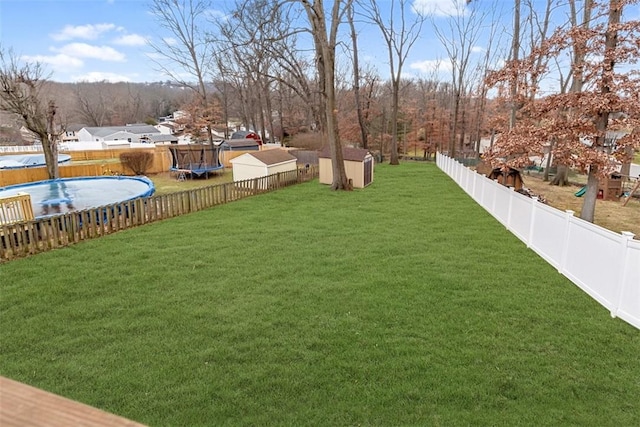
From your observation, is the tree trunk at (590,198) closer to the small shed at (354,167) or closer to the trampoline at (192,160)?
the small shed at (354,167)

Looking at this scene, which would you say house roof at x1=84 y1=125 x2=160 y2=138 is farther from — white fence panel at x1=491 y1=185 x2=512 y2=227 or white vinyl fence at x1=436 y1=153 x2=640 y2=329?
white vinyl fence at x1=436 y1=153 x2=640 y2=329

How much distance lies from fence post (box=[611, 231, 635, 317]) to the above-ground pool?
12634 millimetres

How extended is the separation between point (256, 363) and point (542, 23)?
25.5m

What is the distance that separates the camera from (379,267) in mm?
6777

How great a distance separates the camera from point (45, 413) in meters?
0.80

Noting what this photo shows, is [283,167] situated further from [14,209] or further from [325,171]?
[14,209]

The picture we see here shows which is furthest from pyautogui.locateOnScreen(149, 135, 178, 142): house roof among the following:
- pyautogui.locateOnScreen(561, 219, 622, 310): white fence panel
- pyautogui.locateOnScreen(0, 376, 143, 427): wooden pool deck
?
pyautogui.locateOnScreen(0, 376, 143, 427): wooden pool deck

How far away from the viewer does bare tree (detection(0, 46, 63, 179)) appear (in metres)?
15.4

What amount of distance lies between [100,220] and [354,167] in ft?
36.1

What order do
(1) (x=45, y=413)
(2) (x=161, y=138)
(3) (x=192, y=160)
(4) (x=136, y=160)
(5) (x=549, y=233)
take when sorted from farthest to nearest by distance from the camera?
1. (2) (x=161, y=138)
2. (4) (x=136, y=160)
3. (3) (x=192, y=160)
4. (5) (x=549, y=233)
5. (1) (x=45, y=413)

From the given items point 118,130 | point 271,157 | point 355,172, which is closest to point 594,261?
point 355,172

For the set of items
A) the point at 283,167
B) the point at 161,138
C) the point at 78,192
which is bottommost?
the point at 78,192

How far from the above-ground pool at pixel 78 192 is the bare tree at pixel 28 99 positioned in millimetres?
1713

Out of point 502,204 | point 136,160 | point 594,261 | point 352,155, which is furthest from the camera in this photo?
point 136,160
